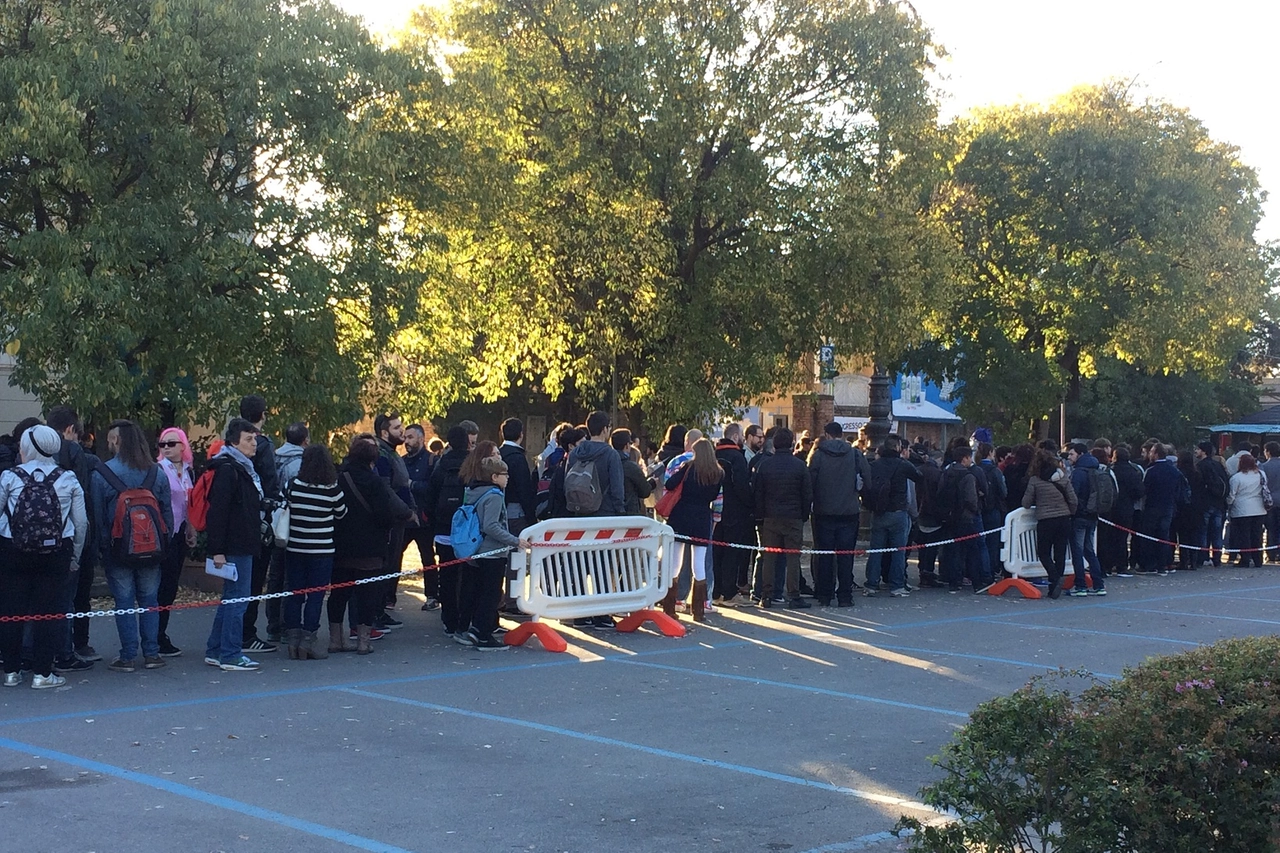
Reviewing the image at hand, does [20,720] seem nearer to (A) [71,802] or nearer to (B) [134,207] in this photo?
(A) [71,802]

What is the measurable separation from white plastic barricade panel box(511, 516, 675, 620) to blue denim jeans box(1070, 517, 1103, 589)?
5958mm

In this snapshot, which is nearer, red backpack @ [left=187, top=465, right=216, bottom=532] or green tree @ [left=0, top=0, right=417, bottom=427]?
red backpack @ [left=187, top=465, right=216, bottom=532]

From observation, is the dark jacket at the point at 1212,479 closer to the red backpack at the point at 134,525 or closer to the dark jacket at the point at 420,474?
the dark jacket at the point at 420,474

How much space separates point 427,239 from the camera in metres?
18.4

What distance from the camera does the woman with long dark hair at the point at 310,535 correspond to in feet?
36.2

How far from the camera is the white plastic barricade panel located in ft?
40.2

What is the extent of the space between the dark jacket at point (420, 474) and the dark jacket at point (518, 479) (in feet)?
3.72

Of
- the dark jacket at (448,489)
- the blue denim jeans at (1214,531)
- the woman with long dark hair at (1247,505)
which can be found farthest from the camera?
the blue denim jeans at (1214,531)

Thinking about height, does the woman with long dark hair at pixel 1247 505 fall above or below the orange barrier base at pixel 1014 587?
above

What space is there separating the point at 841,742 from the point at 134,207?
10.5 metres

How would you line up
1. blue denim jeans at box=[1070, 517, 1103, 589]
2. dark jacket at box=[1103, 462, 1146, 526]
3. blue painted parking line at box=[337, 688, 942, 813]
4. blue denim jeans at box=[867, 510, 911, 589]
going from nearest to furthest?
blue painted parking line at box=[337, 688, 942, 813]
blue denim jeans at box=[867, 510, 911, 589]
blue denim jeans at box=[1070, 517, 1103, 589]
dark jacket at box=[1103, 462, 1146, 526]

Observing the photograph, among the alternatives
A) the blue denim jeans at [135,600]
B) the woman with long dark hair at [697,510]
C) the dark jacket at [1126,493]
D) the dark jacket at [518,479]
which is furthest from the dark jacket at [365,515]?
the dark jacket at [1126,493]

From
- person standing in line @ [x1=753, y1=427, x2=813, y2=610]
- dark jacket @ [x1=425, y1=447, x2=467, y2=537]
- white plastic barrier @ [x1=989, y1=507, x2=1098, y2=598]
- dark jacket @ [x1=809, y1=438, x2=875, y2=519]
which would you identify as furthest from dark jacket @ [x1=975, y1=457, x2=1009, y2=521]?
dark jacket @ [x1=425, y1=447, x2=467, y2=537]

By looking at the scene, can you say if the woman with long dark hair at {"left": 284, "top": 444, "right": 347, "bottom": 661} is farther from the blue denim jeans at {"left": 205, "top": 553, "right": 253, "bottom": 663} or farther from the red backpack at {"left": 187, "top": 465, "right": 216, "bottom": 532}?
the red backpack at {"left": 187, "top": 465, "right": 216, "bottom": 532}
